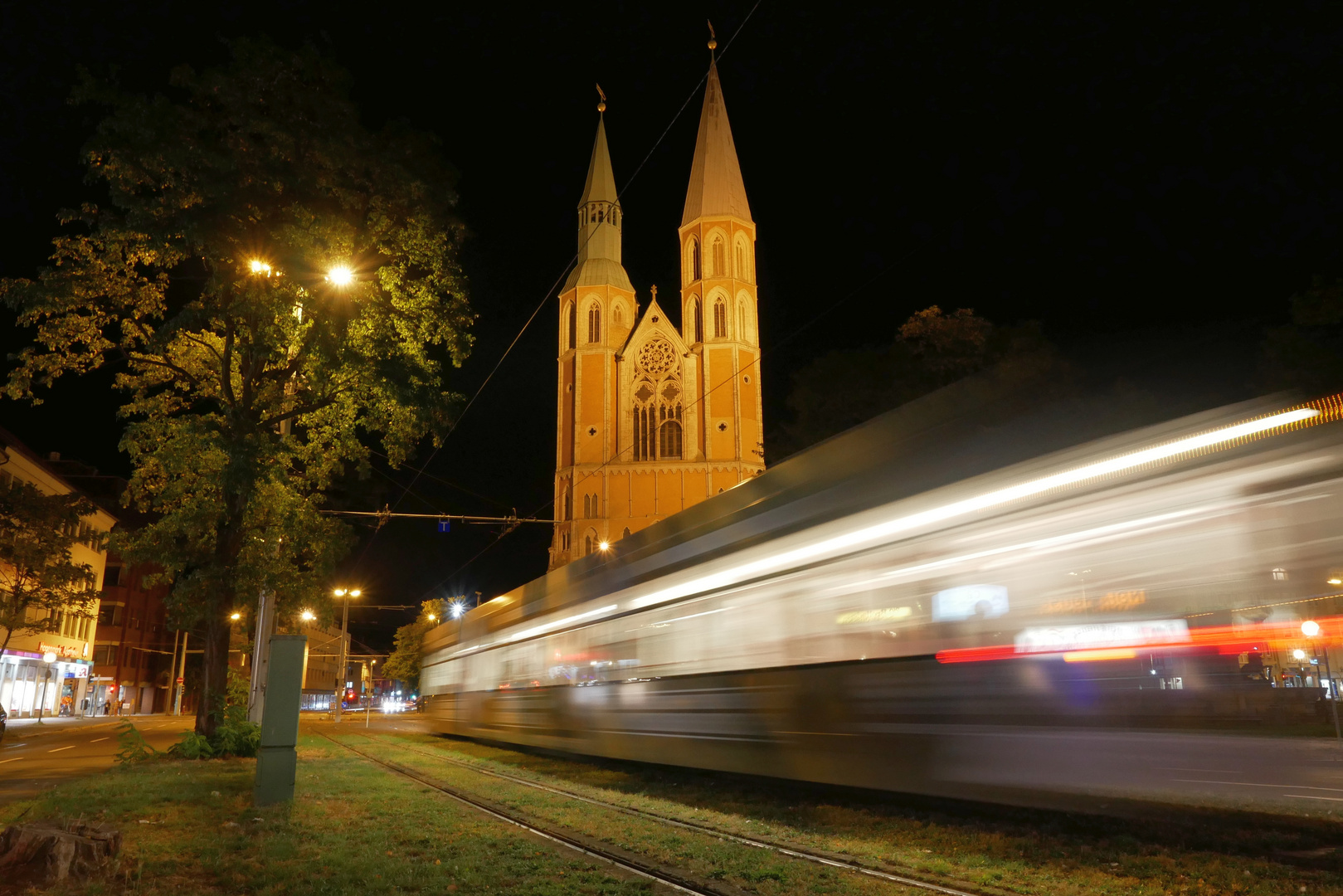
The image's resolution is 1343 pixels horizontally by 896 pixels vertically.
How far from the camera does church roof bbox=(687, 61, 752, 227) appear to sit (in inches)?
2776

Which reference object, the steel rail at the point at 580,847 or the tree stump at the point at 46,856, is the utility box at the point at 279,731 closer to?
the steel rail at the point at 580,847

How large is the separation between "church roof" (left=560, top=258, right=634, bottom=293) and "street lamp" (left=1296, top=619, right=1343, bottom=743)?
71.1 meters

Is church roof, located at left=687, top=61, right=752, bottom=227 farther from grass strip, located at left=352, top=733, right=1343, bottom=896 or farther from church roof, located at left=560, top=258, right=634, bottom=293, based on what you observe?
grass strip, located at left=352, top=733, right=1343, bottom=896

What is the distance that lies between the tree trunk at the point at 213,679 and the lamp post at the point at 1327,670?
1515 cm

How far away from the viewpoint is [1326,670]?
185 inches

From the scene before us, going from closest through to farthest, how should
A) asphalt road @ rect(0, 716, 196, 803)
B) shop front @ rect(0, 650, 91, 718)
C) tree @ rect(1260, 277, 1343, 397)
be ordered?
asphalt road @ rect(0, 716, 196, 803)
tree @ rect(1260, 277, 1343, 397)
shop front @ rect(0, 650, 91, 718)

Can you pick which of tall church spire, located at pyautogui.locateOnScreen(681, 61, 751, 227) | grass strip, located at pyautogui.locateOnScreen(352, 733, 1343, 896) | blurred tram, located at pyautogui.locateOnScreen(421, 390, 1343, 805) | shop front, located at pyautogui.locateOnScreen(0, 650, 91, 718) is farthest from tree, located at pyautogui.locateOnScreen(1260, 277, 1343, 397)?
tall church spire, located at pyautogui.locateOnScreen(681, 61, 751, 227)

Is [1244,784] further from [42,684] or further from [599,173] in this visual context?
[599,173]

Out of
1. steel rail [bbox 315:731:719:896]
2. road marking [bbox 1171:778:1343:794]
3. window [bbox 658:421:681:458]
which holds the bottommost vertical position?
steel rail [bbox 315:731:719:896]

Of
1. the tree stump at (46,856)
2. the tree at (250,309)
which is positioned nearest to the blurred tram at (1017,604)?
the tree stump at (46,856)

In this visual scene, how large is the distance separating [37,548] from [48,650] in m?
19.4

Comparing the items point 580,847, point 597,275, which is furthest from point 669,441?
point 580,847

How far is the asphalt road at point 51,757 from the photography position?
12148mm

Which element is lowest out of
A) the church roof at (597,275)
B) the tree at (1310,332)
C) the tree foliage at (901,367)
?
the tree at (1310,332)
